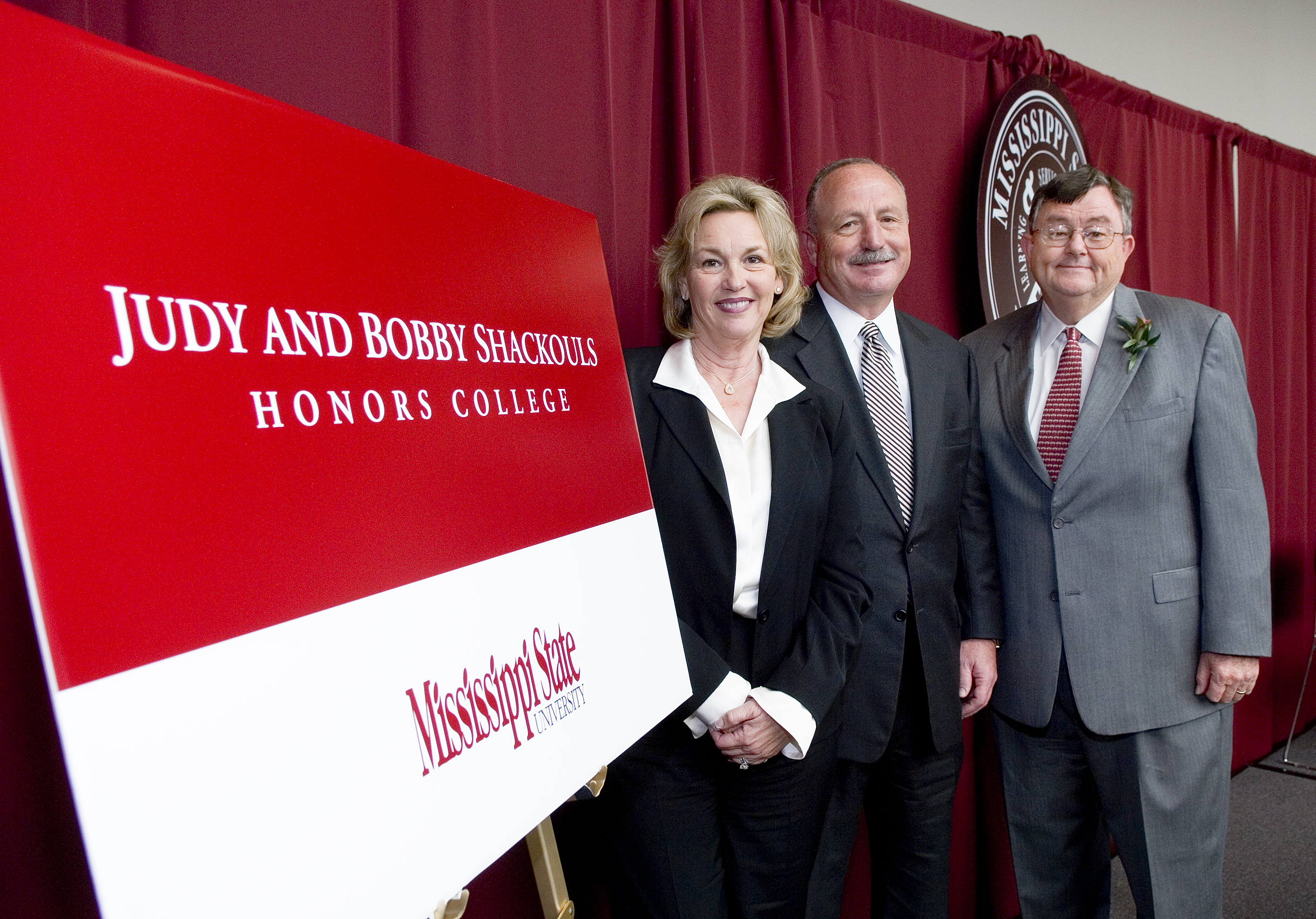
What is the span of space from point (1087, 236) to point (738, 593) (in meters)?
1.14

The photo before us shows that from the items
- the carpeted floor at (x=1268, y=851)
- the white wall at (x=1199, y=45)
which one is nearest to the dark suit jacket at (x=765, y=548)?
the carpeted floor at (x=1268, y=851)

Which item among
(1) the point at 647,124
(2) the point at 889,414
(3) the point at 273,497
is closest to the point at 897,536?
(2) the point at 889,414

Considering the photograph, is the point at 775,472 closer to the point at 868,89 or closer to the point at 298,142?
the point at 298,142

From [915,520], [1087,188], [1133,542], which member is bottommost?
[1133,542]

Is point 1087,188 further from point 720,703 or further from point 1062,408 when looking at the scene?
point 720,703

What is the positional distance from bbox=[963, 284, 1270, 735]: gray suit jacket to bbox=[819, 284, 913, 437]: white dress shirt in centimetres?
29

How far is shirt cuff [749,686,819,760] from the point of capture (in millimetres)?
1289

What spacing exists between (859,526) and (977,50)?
182 cm

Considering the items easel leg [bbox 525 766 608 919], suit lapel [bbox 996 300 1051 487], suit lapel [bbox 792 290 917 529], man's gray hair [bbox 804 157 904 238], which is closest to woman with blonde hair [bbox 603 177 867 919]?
suit lapel [bbox 792 290 917 529]

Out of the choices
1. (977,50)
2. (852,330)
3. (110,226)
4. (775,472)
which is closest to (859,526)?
(775,472)

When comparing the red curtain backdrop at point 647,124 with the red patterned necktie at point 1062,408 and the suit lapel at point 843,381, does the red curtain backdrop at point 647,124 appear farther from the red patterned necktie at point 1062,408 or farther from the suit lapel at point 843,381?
the red patterned necktie at point 1062,408

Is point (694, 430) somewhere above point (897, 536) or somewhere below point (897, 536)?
above

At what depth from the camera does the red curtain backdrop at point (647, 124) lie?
114cm

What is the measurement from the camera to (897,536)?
1627mm
